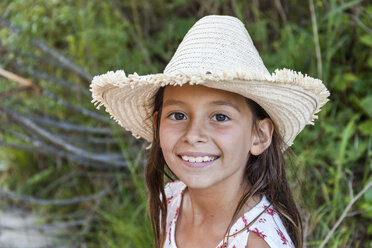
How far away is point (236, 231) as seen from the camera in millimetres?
1723

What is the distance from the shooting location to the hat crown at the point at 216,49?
162 cm

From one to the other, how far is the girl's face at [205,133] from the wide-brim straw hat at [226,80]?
2.8 inches

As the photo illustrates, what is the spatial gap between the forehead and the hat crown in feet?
0.24

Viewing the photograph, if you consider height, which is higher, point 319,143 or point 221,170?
point 319,143

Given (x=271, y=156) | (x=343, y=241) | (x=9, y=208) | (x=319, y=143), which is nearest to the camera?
(x=271, y=156)

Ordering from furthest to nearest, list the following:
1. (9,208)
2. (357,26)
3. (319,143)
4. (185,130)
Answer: (9,208) < (357,26) < (319,143) < (185,130)

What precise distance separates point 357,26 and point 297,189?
1.38 meters

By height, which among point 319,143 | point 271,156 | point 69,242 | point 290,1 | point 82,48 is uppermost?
point 290,1

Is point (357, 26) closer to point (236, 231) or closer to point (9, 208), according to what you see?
point (236, 231)

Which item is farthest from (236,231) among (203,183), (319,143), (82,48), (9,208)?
(9,208)

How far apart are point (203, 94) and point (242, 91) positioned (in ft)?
0.47

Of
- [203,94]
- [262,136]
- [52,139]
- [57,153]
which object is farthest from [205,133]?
[57,153]

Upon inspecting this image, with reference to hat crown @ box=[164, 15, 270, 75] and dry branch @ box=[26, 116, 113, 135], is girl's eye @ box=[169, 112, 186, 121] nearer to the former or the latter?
hat crown @ box=[164, 15, 270, 75]

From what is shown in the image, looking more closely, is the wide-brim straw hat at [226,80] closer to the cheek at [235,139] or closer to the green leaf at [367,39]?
the cheek at [235,139]
